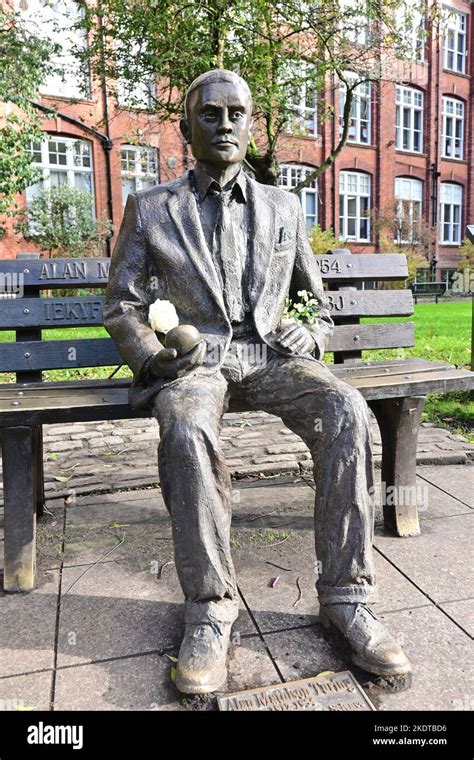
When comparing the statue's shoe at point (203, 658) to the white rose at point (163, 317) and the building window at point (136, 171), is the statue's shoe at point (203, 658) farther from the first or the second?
the building window at point (136, 171)

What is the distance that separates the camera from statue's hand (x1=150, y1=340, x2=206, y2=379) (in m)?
2.55

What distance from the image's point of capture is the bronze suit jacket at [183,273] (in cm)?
→ 280

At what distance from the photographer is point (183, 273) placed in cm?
282

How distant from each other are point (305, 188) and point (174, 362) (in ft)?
82.1

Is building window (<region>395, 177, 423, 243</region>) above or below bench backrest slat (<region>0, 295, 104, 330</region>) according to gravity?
above

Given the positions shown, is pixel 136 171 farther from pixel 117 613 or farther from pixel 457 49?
pixel 117 613

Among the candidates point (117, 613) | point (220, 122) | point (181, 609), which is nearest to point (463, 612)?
point (181, 609)

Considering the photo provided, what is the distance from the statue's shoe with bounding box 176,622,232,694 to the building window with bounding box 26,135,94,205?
2140 centimetres

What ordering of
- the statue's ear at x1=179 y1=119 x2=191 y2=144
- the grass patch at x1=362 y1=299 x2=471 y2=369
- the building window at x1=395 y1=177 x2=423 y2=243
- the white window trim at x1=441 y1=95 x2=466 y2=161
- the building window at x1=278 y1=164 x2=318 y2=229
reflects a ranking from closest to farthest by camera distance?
the statue's ear at x1=179 y1=119 x2=191 y2=144
the grass patch at x1=362 y1=299 x2=471 y2=369
the building window at x1=278 y1=164 x2=318 y2=229
the building window at x1=395 y1=177 x2=423 y2=243
the white window trim at x1=441 y1=95 x2=466 y2=161

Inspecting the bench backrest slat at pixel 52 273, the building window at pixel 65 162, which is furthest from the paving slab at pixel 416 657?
the building window at pixel 65 162

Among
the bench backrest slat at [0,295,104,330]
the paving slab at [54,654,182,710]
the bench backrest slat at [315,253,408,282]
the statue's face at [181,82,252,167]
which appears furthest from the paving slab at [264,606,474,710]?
the bench backrest slat at [315,253,408,282]

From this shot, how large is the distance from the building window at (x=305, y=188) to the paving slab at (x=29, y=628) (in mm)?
23777

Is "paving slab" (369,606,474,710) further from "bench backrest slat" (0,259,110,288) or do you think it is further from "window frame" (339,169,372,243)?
"window frame" (339,169,372,243)

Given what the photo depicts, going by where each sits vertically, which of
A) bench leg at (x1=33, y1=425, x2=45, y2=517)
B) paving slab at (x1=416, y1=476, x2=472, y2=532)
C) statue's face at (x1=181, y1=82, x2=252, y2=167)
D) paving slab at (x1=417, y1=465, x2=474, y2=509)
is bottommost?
paving slab at (x1=416, y1=476, x2=472, y2=532)
